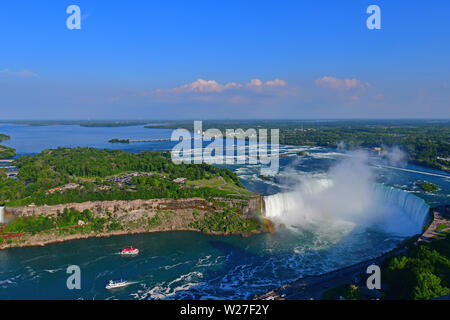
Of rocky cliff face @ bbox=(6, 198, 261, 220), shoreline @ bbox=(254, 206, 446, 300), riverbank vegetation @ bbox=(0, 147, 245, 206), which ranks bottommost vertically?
shoreline @ bbox=(254, 206, 446, 300)

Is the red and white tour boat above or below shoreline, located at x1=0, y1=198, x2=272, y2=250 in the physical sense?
below

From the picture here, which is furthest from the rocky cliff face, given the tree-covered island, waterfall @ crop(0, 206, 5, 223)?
waterfall @ crop(0, 206, 5, 223)

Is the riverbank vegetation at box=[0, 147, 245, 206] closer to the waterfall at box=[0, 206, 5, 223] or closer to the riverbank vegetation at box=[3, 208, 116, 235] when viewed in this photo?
the waterfall at box=[0, 206, 5, 223]

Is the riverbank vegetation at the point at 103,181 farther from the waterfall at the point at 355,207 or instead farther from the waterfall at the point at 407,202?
the waterfall at the point at 407,202

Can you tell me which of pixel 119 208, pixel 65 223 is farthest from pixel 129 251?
pixel 65 223
